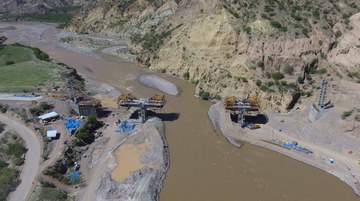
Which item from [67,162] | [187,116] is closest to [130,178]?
[67,162]

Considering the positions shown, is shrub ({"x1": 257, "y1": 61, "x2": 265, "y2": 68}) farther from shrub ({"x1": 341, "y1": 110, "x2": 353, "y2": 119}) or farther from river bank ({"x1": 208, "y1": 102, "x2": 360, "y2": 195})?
shrub ({"x1": 341, "y1": 110, "x2": 353, "y2": 119})

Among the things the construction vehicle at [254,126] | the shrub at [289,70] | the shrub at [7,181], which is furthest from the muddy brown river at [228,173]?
the shrub at [289,70]

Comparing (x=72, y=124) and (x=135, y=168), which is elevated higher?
(x=72, y=124)

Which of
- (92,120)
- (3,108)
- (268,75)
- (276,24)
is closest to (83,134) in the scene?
(92,120)

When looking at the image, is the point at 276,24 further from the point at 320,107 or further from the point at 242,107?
the point at 242,107

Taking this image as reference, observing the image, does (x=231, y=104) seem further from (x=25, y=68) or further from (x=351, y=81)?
(x=25, y=68)

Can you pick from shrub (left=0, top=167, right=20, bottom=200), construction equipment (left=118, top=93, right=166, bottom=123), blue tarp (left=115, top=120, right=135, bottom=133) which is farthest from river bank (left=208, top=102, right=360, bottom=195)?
shrub (left=0, top=167, right=20, bottom=200)
